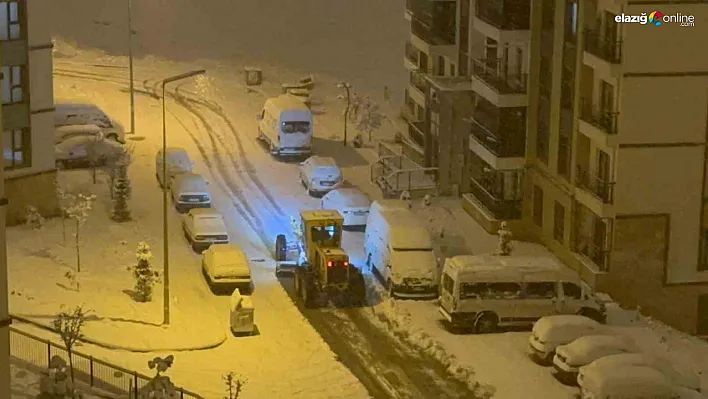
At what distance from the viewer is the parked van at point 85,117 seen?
72.5m

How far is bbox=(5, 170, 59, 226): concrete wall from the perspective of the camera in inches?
2306

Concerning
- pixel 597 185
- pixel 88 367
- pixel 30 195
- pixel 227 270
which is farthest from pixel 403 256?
pixel 30 195

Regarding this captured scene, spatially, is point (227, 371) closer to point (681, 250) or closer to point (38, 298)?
point (38, 298)

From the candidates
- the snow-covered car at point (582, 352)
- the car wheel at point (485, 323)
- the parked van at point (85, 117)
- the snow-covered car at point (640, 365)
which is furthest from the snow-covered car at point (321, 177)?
the snow-covered car at point (640, 365)

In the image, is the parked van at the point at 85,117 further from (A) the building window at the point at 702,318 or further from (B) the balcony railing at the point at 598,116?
(A) the building window at the point at 702,318

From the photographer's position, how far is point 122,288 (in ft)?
168

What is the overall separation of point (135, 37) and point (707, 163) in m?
60.7

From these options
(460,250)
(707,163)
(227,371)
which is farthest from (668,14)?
(227,371)

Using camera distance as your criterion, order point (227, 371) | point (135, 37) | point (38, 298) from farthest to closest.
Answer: point (135, 37) → point (38, 298) → point (227, 371)

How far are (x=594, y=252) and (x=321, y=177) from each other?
15.4 m

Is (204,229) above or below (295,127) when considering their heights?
below

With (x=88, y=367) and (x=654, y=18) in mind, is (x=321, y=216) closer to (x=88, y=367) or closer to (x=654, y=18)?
(x=88, y=367)

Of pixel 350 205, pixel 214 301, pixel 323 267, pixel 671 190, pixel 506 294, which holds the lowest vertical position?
pixel 214 301

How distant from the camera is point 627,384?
41.2 m
